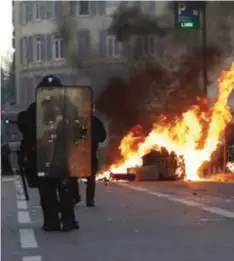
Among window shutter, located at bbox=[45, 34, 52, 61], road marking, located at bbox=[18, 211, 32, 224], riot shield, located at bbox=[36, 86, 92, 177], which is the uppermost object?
window shutter, located at bbox=[45, 34, 52, 61]

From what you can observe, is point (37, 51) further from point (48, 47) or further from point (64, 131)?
point (64, 131)

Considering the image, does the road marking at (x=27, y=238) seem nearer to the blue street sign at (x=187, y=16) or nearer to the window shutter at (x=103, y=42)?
the blue street sign at (x=187, y=16)

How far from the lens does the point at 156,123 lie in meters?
43.4

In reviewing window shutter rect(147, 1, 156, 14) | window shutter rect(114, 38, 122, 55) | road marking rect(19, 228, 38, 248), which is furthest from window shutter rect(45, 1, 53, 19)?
road marking rect(19, 228, 38, 248)

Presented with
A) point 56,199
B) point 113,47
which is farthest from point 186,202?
point 113,47

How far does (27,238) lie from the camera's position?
440 inches

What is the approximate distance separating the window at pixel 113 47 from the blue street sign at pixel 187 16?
8150 mm

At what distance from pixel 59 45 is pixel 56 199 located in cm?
3720

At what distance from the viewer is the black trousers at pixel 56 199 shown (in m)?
11.5

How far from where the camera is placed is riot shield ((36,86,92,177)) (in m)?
10.9

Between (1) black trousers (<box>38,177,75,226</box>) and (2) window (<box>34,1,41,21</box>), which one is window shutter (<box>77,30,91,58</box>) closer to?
(2) window (<box>34,1,41,21</box>)

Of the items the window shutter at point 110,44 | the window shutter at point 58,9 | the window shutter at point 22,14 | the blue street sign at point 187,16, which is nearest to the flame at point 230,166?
the blue street sign at point 187,16

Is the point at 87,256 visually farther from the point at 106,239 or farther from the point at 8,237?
the point at 8,237

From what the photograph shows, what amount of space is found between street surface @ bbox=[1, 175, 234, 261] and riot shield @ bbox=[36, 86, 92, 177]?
83cm
